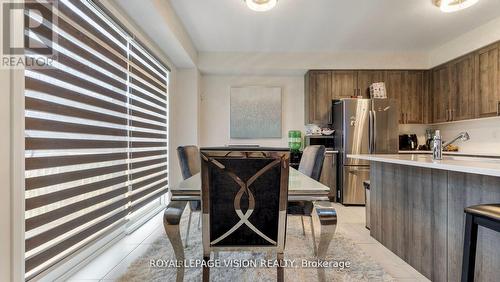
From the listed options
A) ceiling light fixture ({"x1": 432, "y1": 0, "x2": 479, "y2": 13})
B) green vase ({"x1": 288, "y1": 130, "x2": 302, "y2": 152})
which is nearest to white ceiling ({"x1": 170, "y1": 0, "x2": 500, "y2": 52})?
ceiling light fixture ({"x1": 432, "y1": 0, "x2": 479, "y2": 13})

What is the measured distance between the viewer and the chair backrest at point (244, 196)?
3.85 ft

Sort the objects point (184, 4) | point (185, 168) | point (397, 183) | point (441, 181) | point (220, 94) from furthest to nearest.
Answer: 1. point (220, 94)
2. point (184, 4)
3. point (185, 168)
4. point (397, 183)
5. point (441, 181)

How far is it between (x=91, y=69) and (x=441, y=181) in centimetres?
272

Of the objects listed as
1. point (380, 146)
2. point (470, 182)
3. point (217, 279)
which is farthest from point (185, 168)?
point (380, 146)

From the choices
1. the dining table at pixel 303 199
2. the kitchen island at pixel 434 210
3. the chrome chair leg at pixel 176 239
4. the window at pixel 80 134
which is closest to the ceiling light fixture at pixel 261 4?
the window at pixel 80 134

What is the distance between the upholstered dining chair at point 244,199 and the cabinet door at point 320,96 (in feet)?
10.8

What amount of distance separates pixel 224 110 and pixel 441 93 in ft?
12.4

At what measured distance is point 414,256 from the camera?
6.21ft

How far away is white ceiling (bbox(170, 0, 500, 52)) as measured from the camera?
110 inches

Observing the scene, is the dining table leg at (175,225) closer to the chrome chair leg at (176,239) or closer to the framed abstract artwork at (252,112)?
the chrome chair leg at (176,239)

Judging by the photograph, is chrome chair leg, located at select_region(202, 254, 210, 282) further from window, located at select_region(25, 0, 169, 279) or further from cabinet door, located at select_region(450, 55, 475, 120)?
cabinet door, located at select_region(450, 55, 475, 120)

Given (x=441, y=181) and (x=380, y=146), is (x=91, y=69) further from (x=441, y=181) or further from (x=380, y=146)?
(x=380, y=146)

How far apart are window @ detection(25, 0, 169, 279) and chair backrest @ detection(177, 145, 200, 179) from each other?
59 cm

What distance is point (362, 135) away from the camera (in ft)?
12.7
